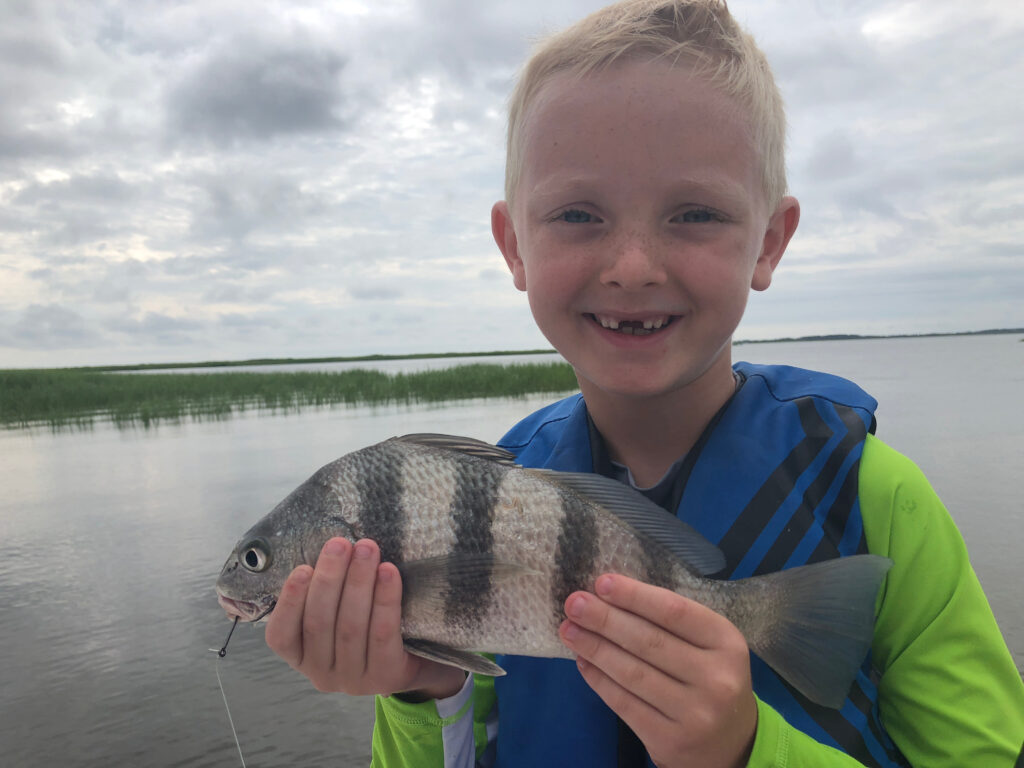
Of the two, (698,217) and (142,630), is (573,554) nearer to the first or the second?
(698,217)

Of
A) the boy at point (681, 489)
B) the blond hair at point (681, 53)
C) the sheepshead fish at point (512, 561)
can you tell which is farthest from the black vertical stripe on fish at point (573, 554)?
the blond hair at point (681, 53)

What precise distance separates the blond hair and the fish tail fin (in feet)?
3.85

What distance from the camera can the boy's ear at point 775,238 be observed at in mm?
2182

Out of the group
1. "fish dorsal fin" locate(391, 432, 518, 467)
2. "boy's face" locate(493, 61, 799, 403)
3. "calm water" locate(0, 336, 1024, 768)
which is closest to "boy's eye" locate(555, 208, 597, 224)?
"boy's face" locate(493, 61, 799, 403)

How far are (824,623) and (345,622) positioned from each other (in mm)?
1218

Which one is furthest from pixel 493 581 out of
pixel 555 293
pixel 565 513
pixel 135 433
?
pixel 135 433

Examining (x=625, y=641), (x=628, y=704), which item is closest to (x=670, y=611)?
(x=625, y=641)

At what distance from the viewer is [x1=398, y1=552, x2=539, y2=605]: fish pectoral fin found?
Result: 1712 mm

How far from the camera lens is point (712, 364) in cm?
220

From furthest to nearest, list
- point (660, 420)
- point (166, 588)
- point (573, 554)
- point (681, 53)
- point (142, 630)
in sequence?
point (166, 588) → point (142, 630) → point (660, 420) → point (681, 53) → point (573, 554)

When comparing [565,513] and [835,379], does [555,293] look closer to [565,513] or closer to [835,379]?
[565,513]

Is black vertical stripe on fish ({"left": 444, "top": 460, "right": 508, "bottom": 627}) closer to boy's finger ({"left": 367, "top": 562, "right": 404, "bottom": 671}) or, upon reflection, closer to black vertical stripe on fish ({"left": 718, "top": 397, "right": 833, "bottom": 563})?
boy's finger ({"left": 367, "top": 562, "right": 404, "bottom": 671})

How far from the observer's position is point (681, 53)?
1.93m

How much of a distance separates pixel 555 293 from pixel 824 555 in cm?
110
